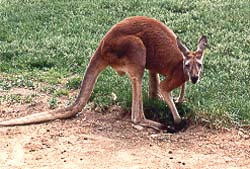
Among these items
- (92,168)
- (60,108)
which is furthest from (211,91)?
(92,168)

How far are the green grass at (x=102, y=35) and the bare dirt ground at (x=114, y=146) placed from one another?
0.26 metres

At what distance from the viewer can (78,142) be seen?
564 cm

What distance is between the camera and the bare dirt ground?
521 cm

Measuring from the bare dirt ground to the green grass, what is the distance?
0.87ft

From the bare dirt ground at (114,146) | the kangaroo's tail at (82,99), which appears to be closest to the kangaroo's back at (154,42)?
the kangaroo's tail at (82,99)

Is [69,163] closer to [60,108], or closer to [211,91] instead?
[60,108]

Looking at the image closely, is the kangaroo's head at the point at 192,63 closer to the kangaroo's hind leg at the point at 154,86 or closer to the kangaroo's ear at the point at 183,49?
the kangaroo's ear at the point at 183,49

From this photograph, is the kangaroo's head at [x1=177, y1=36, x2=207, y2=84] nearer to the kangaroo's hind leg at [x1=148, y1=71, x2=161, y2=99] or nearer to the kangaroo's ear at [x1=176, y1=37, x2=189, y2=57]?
the kangaroo's ear at [x1=176, y1=37, x2=189, y2=57]

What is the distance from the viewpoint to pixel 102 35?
9172mm

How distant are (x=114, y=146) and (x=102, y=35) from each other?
12.6 ft

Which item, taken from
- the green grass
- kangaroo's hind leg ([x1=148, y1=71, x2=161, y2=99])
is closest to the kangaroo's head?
the green grass

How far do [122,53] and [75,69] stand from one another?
194cm

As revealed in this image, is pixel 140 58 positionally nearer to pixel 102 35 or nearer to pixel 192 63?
pixel 192 63

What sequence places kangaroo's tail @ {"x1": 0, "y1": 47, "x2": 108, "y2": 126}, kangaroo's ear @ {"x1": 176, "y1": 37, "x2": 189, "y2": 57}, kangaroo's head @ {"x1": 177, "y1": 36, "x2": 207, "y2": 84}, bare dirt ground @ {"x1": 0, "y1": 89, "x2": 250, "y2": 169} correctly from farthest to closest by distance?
1. kangaroo's tail @ {"x1": 0, "y1": 47, "x2": 108, "y2": 126}
2. kangaroo's ear @ {"x1": 176, "y1": 37, "x2": 189, "y2": 57}
3. kangaroo's head @ {"x1": 177, "y1": 36, "x2": 207, "y2": 84}
4. bare dirt ground @ {"x1": 0, "y1": 89, "x2": 250, "y2": 169}
